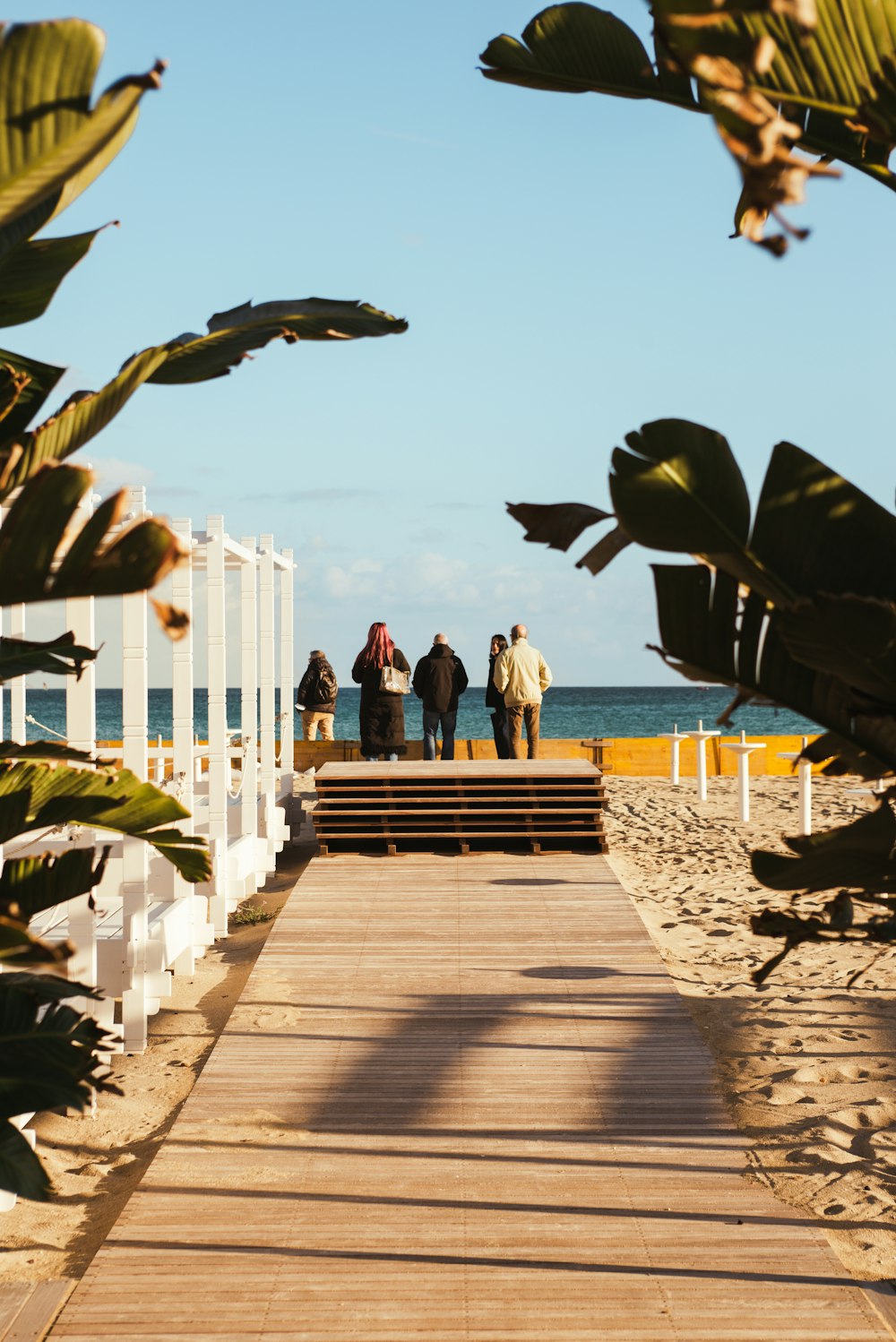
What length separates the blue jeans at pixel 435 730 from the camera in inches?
564

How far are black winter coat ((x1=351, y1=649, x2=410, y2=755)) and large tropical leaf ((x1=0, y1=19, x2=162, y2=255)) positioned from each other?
462 inches

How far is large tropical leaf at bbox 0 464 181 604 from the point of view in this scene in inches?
94.6

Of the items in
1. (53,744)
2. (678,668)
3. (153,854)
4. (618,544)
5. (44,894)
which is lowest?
(153,854)

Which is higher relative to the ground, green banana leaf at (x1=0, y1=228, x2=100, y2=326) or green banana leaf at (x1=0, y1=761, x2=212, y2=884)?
green banana leaf at (x1=0, y1=228, x2=100, y2=326)

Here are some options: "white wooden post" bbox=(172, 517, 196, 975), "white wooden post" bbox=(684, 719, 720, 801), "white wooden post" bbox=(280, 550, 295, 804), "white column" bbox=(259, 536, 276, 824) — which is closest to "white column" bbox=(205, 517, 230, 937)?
"white wooden post" bbox=(172, 517, 196, 975)

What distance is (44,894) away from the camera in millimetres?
3146

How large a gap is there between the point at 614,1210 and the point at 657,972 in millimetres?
3023

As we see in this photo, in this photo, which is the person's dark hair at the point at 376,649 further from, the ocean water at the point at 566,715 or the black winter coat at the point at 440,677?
the ocean water at the point at 566,715

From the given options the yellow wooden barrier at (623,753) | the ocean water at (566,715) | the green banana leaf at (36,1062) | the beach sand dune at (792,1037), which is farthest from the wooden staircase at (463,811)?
the ocean water at (566,715)

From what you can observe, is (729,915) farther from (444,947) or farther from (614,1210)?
(614,1210)

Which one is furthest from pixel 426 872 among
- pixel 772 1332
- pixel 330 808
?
pixel 772 1332

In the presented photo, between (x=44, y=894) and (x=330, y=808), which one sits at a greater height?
(x=44, y=894)

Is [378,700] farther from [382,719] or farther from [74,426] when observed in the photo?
[74,426]

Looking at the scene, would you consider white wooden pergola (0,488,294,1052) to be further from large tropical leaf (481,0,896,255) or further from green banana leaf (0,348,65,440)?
large tropical leaf (481,0,896,255)
